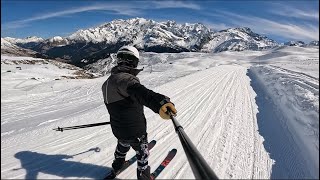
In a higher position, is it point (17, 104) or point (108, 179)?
point (108, 179)

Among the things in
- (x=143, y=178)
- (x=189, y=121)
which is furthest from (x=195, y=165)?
(x=189, y=121)

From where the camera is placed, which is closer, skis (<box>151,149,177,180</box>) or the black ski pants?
the black ski pants

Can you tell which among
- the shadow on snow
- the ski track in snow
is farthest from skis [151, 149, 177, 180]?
the shadow on snow

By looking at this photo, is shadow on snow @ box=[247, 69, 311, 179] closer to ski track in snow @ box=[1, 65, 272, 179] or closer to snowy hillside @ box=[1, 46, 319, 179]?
snowy hillside @ box=[1, 46, 319, 179]

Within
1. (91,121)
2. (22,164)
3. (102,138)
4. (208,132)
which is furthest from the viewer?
(91,121)

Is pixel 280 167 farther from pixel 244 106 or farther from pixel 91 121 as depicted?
pixel 244 106

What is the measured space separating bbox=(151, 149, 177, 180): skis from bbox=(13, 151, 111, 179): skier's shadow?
2.70 ft

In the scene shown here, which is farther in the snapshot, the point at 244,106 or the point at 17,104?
the point at 17,104

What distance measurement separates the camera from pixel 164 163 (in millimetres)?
6035

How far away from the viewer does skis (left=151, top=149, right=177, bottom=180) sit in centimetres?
553

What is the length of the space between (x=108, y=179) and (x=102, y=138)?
7.96ft

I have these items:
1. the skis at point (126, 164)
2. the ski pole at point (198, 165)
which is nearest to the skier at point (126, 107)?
the skis at point (126, 164)

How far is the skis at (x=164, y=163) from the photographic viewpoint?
218 inches

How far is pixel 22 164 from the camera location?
17.9 ft
